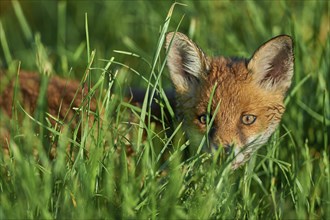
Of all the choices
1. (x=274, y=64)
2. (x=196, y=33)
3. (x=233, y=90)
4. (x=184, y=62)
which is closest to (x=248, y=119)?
(x=233, y=90)

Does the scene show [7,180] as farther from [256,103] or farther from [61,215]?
[256,103]

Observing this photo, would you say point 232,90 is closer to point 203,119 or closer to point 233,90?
point 233,90

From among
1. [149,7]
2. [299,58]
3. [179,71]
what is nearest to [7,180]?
[179,71]

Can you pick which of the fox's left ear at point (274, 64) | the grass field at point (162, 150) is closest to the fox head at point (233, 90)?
the fox's left ear at point (274, 64)

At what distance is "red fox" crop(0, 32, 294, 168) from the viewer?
4.39 meters

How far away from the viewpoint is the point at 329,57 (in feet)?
17.9

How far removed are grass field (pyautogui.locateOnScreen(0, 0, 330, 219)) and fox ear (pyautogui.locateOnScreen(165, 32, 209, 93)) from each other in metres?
0.16

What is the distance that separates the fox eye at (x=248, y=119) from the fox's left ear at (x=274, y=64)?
0.30 meters

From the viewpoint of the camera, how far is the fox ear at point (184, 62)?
4617 mm

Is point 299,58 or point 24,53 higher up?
point 299,58

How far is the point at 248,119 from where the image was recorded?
4.49 metres

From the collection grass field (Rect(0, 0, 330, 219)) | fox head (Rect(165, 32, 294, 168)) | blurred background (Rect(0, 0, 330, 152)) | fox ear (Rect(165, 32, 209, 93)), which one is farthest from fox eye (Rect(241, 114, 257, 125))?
blurred background (Rect(0, 0, 330, 152))

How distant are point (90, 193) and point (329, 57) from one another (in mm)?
2716

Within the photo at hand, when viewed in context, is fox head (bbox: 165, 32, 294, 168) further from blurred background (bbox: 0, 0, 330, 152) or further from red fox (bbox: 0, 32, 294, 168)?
blurred background (bbox: 0, 0, 330, 152)
